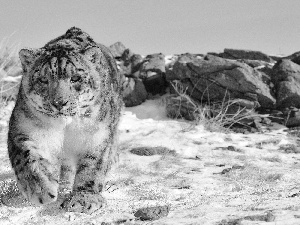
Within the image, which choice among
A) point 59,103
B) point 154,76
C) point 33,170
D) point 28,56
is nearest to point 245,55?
point 154,76

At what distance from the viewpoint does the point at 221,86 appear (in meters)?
12.2

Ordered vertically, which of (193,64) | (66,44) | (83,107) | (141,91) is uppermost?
(66,44)

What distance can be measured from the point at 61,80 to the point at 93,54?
57 cm

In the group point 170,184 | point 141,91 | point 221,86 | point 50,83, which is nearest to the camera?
point 50,83

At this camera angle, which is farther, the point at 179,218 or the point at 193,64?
the point at 193,64

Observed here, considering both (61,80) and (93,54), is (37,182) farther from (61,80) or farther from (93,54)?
(93,54)

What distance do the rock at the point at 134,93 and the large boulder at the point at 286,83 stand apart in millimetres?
3762

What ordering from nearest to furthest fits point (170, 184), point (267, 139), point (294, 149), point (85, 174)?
1. point (85, 174)
2. point (170, 184)
3. point (294, 149)
4. point (267, 139)

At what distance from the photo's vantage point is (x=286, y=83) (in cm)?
1224

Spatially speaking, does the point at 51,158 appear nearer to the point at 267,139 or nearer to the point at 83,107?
the point at 83,107

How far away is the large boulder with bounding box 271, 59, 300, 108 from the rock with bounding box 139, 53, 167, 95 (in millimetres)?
3281

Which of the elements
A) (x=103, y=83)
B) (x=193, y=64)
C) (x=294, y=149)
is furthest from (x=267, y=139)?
(x=103, y=83)

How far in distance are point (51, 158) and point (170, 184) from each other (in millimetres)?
1526

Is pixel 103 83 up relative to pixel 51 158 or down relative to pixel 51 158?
up
